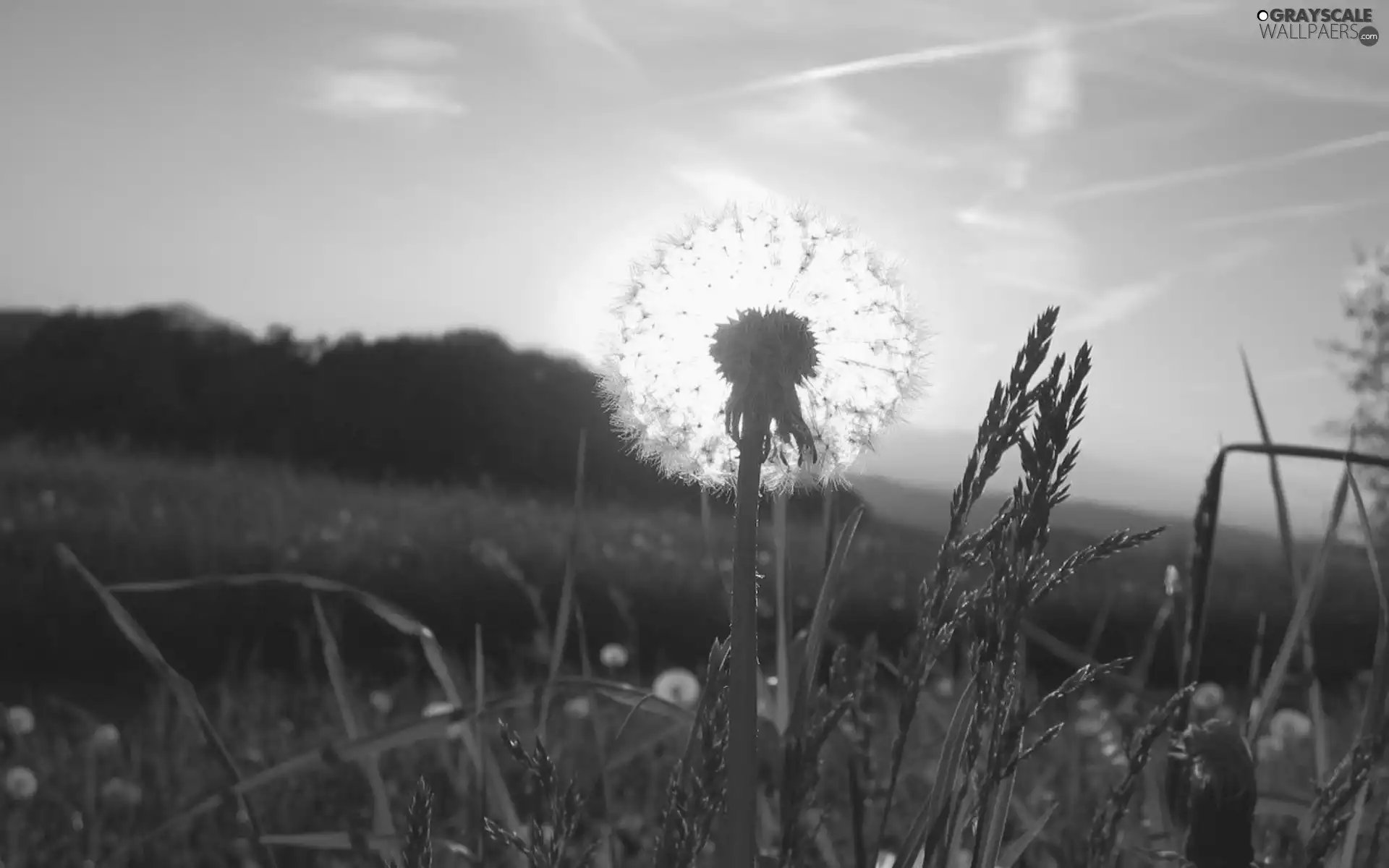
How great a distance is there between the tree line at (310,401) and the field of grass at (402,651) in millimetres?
1448

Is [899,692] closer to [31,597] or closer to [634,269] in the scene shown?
[634,269]

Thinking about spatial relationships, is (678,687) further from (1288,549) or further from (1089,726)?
(1288,549)

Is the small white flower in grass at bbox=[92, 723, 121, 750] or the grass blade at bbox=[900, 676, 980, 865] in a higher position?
the grass blade at bbox=[900, 676, 980, 865]

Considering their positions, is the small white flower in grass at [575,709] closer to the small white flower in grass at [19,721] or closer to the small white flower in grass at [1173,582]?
the small white flower in grass at [19,721]

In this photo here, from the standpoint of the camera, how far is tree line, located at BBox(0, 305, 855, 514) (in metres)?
11.1

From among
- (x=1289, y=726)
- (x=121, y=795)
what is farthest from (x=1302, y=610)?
(x=1289, y=726)

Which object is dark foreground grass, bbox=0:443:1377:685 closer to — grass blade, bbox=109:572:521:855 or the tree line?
the tree line

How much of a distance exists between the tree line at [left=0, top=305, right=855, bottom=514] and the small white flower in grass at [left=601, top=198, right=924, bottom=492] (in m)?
9.04

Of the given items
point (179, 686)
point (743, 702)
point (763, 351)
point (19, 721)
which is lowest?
point (19, 721)

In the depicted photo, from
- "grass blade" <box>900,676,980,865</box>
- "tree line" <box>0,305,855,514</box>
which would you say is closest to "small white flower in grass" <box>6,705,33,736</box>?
"grass blade" <box>900,676,980,865</box>

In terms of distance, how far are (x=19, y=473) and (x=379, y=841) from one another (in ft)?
26.0

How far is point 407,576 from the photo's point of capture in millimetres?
5883

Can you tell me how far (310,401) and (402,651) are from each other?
860 centimetres

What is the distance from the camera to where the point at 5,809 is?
2596 millimetres
